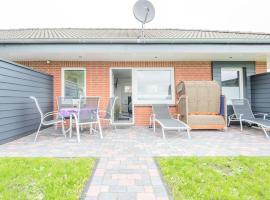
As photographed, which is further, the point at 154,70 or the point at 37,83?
the point at 154,70

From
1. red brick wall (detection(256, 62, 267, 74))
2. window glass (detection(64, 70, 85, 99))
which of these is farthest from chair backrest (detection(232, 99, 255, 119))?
window glass (detection(64, 70, 85, 99))

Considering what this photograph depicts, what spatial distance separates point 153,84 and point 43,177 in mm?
6121

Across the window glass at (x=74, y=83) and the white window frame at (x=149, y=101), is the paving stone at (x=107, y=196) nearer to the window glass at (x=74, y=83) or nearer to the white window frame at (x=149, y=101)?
the white window frame at (x=149, y=101)

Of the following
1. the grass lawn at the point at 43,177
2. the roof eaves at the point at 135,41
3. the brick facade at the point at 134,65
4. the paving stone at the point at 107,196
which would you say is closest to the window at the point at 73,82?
the brick facade at the point at 134,65

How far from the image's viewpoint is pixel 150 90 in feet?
26.7

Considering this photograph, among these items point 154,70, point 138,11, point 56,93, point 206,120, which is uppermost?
point 138,11

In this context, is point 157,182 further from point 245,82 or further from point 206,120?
point 245,82

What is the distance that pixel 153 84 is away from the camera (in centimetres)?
812

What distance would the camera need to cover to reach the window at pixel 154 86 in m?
8.09

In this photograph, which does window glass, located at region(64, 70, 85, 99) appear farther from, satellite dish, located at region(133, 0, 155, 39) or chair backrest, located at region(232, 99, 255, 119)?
chair backrest, located at region(232, 99, 255, 119)

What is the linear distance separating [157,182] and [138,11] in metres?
6.35

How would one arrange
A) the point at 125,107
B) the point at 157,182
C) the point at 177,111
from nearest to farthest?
the point at 157,182 < the point at 177,111 < the point at 125,107

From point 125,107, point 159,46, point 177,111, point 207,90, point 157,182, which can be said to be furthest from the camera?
point 125,107

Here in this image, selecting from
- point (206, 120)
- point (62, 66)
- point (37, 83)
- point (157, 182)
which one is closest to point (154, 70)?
point (206, 120)
